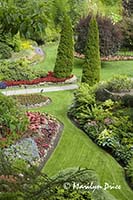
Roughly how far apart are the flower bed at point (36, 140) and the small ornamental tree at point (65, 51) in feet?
22.5

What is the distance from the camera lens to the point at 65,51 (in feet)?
71.2

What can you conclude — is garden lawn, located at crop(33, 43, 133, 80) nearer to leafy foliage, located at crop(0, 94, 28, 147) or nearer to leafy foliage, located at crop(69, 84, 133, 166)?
leafy foliage, located at crop(69, 84, 133, 166)

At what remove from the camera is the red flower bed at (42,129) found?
41.7 feet

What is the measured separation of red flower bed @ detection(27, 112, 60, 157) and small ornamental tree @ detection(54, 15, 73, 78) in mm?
6837


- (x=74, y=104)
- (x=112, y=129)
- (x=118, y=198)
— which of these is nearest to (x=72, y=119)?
(x=74, y=104)

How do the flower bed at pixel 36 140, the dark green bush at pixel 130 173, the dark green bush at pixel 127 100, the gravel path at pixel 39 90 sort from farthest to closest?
the gravel path at pixel 39 90, the dark green bush at pixel 127 100, the flower bed at pixel 36 140, the dark green bush at pixel 130 173

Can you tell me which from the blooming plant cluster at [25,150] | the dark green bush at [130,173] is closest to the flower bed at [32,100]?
the blooming plant cluster at [25,150]

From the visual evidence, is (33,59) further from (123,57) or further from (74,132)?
(74,132)

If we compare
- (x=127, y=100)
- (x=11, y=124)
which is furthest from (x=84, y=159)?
(x=127, y=100)

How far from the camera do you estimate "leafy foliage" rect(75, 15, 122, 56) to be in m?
26.1

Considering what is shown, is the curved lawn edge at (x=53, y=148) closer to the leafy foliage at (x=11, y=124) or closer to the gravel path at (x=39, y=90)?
the leafy foliage at (x=11, y=124)

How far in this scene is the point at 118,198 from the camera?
33.0 ft

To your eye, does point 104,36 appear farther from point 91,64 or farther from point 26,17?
point 26,17

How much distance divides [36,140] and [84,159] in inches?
60.4
